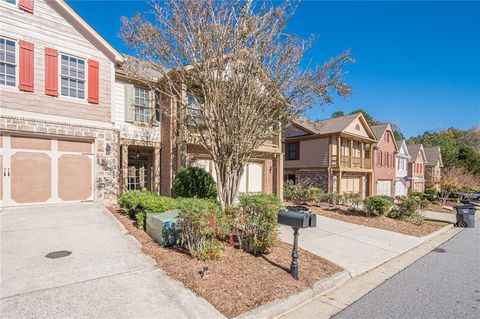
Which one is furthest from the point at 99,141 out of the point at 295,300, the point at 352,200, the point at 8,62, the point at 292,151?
the point at 292,151

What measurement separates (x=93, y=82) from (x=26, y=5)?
3.22 m

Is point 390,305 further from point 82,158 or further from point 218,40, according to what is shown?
point 82,158

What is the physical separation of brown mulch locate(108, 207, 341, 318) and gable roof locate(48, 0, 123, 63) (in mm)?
8336

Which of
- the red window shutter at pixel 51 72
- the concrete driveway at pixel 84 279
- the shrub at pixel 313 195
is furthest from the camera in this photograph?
the shrub at pixel 313 195

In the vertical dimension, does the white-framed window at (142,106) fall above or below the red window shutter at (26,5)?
below

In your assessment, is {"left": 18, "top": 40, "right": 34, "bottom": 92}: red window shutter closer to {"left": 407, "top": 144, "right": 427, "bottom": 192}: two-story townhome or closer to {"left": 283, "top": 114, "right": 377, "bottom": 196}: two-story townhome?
{"left": 283, "top": 114, "right": 377, "bottom": 196}: two-story townhome

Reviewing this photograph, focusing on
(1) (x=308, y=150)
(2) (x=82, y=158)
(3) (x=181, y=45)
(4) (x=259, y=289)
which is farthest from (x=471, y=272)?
(1) (x=308, y=150)

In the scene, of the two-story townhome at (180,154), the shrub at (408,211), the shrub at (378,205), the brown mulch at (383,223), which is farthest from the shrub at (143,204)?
the shrub at (408,211)

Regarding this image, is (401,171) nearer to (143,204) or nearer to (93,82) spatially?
(143,204)

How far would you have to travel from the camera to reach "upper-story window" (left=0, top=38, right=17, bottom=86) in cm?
882

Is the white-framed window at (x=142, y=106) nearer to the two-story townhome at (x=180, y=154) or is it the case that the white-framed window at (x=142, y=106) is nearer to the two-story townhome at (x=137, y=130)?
the two-story townhome at (x=137, y=130)

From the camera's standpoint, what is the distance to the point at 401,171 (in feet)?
112

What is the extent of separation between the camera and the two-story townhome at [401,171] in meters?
33.0

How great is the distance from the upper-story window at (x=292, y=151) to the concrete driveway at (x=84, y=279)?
20662 mm
